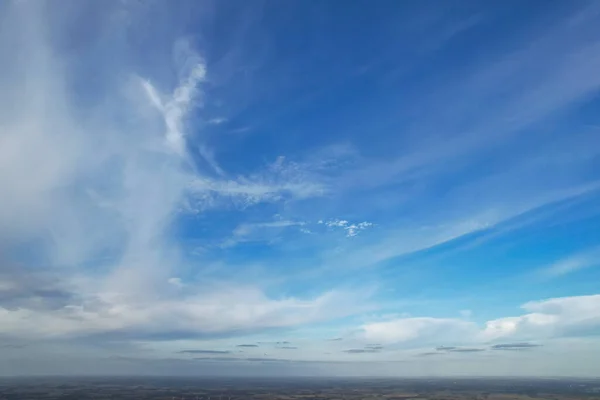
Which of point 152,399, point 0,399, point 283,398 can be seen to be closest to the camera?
point 0,399

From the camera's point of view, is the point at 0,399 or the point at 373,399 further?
the point at 373,399

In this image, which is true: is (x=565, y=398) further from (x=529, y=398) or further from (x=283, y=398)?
(x=283, y=398)

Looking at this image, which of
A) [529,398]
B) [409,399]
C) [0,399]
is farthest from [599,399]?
[0,399]

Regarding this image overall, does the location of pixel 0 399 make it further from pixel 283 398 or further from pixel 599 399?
pixel 599 399

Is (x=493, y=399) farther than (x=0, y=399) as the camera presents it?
Yes

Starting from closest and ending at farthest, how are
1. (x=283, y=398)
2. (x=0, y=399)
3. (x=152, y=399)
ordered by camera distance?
(x=0, y=399)
(x=152, y=399)
(x=283, y=398)

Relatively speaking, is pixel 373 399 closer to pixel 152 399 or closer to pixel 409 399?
pixel 409 399

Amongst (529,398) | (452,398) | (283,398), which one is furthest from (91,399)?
(529,398)
